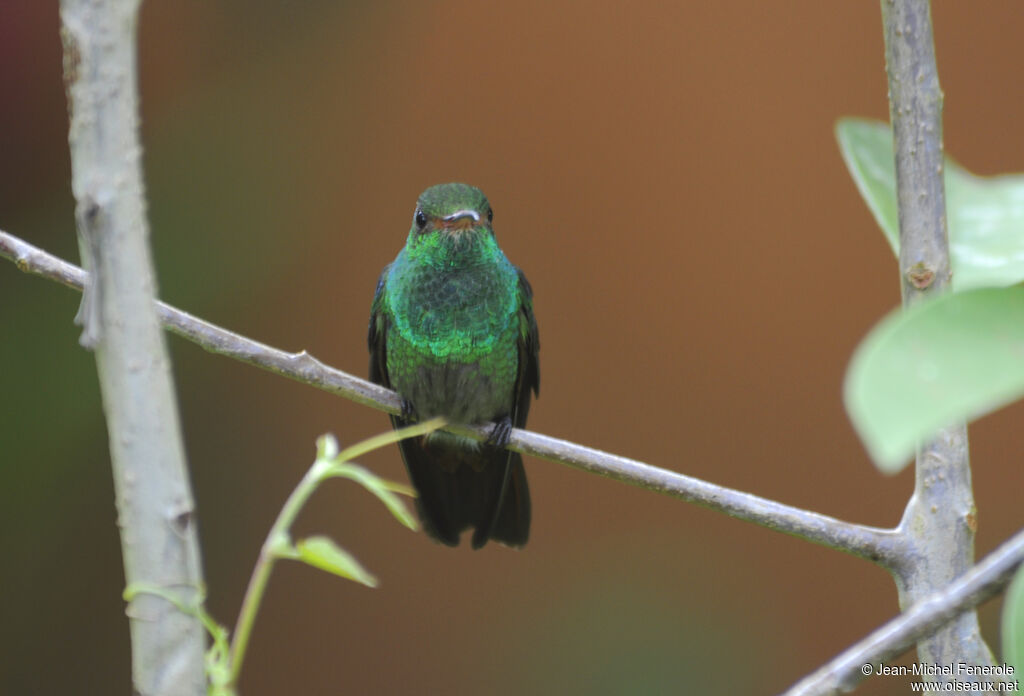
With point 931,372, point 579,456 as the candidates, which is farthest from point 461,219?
point 931,372

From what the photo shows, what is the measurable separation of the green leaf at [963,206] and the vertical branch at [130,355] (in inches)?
19.9

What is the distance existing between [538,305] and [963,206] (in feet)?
5.23

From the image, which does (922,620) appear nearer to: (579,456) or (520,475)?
(579,456)

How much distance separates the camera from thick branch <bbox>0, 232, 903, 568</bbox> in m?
0.83

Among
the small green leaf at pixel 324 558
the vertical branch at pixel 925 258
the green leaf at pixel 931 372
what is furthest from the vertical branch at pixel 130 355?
the vertical branch at pixel 925 258

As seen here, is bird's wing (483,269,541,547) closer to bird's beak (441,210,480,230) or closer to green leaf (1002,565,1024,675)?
bird's beak (441,210,480,230)

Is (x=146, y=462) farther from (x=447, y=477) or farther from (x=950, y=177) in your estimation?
(x=447, y=477)

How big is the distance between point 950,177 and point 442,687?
2.02 metres

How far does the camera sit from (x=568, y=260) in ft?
7.72

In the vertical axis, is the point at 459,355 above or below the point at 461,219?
below

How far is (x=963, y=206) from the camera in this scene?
2.72 ft

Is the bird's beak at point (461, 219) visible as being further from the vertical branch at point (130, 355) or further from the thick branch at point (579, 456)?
the vertical branch at point (130, 355)

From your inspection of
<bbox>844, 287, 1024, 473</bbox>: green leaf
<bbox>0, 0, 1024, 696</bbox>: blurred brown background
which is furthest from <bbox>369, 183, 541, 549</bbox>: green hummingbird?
<bbox>844, 287, 1024, 473</bbox>: green leaf

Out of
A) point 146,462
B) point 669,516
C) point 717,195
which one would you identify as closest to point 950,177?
point 146,462
